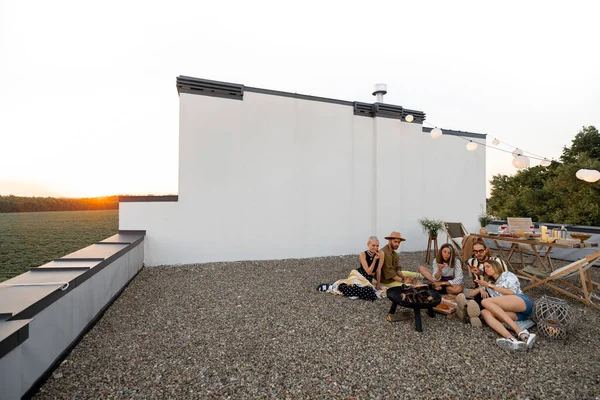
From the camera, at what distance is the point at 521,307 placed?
2.80m

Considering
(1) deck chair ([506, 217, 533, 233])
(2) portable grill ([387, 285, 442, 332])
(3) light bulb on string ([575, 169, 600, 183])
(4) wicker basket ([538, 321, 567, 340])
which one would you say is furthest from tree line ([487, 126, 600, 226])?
(2) portable grill ([387, 285, 442, 332])

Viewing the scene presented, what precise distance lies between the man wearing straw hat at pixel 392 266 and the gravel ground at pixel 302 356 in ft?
1.87

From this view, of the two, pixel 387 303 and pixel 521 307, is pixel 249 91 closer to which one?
pixel 387 303

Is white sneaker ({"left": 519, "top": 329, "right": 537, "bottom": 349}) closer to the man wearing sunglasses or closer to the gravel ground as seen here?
the gravel ground

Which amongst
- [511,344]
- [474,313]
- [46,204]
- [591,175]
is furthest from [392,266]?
[46,204]

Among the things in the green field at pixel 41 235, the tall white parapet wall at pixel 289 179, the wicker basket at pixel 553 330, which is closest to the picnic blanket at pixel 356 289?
the wicker basket at pixel 553 330

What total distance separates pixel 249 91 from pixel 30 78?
5567 millimetres

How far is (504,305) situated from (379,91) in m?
6.02

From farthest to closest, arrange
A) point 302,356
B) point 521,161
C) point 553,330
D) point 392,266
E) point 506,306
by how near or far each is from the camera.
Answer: point 521,161 < point 392,266 < point 506,306 < point 553,330 < point 302,356

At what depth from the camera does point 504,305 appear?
2811mm

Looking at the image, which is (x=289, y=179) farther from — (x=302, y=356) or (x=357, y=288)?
(x=302, y=356)

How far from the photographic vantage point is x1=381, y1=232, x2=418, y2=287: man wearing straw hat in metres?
4.19

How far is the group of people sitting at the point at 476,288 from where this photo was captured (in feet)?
9.00

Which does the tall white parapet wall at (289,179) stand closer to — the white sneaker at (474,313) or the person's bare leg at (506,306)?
the white sneaker at (474,313)
